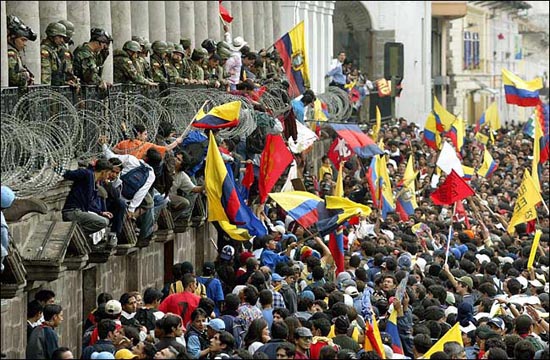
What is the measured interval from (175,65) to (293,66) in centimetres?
552

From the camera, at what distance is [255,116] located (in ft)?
87.5

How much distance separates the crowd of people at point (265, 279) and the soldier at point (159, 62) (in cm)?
3

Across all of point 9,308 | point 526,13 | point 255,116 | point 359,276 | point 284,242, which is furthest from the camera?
point 526,13

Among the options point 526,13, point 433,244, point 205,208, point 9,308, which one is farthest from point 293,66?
point 526,13

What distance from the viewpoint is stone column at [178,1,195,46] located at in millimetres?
35469

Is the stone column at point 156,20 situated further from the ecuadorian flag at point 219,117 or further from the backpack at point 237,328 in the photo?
the backpack at point 237,328

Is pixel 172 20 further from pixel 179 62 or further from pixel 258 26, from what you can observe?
pixel 258 26

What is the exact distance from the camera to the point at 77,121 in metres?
19.8

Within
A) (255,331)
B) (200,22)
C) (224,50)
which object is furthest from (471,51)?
(255,331)

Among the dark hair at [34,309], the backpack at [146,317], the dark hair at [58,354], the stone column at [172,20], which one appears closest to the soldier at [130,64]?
the backpack at [146,317]

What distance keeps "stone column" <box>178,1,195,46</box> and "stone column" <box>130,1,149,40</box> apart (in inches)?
127

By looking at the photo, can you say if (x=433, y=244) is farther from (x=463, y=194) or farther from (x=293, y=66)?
(x=293, y=66)

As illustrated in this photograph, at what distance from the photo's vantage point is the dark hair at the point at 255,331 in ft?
58.1

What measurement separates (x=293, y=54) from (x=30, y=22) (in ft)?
29.5
